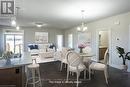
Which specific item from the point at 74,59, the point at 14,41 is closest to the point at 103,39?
the point at 74,59

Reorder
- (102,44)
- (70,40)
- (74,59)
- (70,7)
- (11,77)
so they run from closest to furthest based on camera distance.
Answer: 1. (11,77)
2. (74,59)
3. (70,7)
4. (102,44)
5. (70,40)

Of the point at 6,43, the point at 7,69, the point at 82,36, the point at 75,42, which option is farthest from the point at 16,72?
the point at 6,43

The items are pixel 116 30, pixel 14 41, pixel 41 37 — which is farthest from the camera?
pixel 41 37

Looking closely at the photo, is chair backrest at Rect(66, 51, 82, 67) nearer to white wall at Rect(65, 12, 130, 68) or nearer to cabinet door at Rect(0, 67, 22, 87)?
cabinet door at Rect(0, 67, 22, 87)

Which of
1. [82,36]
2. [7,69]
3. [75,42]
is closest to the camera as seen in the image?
[7,69]

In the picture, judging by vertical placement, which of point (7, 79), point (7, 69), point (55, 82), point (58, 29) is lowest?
point (55, 82)

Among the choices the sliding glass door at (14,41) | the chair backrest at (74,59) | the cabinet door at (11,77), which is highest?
the sliding glass door at (14,41)

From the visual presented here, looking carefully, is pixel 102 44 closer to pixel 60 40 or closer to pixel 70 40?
pixel 70 40

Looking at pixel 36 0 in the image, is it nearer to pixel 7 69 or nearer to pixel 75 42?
pixel 7 69

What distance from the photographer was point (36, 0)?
4.03m

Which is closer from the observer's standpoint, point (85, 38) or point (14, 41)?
point (85, 38)

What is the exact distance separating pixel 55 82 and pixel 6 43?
7852 millimetres

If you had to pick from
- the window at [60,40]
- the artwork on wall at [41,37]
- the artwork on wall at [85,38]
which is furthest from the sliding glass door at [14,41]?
the artwork on wall at [85,38]

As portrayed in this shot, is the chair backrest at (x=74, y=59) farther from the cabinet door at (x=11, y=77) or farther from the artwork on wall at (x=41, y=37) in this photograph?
the artwork on wall at (x=41, y=37)
